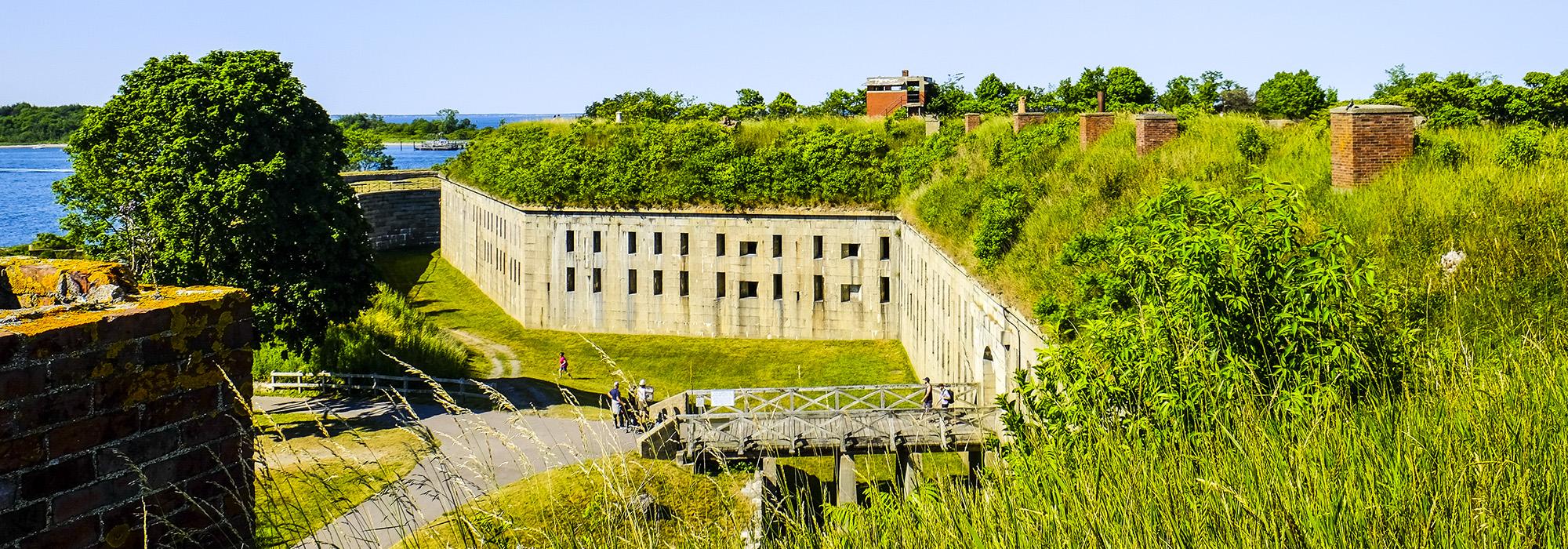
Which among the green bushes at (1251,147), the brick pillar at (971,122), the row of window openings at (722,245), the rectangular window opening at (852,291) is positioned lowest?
the rectangular window opening at (852,291)

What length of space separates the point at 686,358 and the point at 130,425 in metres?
36.1

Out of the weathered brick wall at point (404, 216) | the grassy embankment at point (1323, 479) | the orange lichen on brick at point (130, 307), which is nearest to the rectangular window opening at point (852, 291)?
the grassy embankment at point (1323, 479)

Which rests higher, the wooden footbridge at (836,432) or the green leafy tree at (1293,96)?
the green leafy tree at (1293,96)

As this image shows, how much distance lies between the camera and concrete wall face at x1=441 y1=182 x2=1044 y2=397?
41.8 meters

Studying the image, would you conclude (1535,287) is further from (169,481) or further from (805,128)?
(805,128)

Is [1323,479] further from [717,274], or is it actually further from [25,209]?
[25,209]

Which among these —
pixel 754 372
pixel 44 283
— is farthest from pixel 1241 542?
pixel 754 372

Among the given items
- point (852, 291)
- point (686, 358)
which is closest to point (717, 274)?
point (686, 358)

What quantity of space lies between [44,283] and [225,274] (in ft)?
77.4

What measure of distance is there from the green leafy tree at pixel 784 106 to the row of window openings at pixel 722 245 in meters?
23.6

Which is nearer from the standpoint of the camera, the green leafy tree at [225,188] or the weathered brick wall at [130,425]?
the weathered brick wall at [130,425]

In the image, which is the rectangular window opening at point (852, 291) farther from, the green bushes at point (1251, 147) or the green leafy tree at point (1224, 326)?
the green leafy tree at point (1224, 326)

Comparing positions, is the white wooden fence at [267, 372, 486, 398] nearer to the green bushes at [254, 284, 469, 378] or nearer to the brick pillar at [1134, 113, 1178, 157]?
the green bushes at [254, 284, 469, 378]

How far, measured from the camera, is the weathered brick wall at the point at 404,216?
69938 mm
